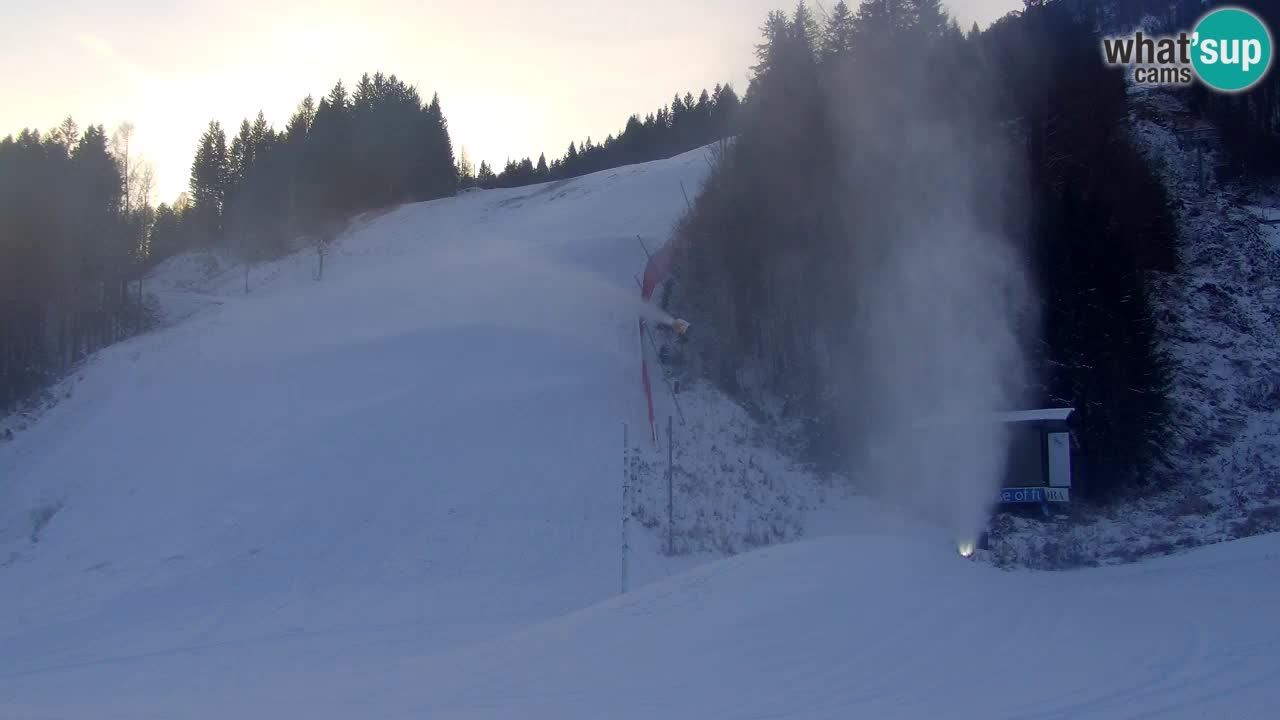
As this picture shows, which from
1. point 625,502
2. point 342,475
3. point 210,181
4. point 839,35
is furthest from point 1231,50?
point 210,181

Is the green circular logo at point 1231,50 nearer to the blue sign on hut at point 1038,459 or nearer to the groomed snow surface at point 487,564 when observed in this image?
the blue sign on hut at point 1038,459

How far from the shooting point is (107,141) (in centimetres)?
4400

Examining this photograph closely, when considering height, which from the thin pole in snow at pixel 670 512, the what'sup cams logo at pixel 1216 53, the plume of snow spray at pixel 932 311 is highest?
the what'sup cams logo at pixel 1216 53

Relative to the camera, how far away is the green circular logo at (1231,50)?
35.0 m

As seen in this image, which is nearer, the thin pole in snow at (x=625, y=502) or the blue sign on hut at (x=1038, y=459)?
the thin pole in snow at (x=625, y=502)

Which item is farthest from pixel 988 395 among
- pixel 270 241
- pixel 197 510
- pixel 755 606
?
pixel 270 241

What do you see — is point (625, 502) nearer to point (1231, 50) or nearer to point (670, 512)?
point (670, 512)

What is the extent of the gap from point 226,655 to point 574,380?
13.8 meters

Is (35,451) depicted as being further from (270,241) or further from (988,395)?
(270,241)

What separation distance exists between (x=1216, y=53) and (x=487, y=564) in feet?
116

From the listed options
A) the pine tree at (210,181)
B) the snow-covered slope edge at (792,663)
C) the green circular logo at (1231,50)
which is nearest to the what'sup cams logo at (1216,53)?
the green circular logo at (1231,50)

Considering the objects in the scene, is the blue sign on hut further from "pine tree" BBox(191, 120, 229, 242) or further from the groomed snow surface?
"pine tree" BBox(191, 120, 229, 242)

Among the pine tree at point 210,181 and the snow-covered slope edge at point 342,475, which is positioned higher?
the pine tree at point 210,181

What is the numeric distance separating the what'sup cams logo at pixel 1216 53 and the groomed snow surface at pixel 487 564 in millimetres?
20922
